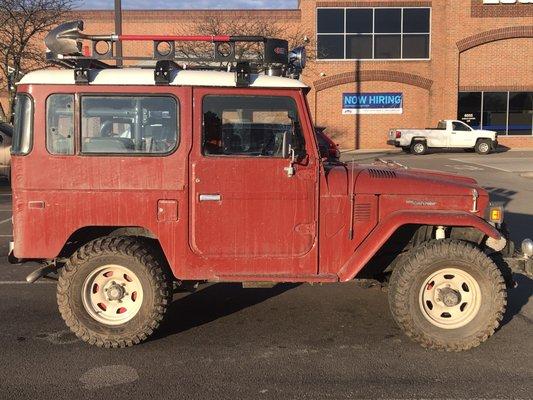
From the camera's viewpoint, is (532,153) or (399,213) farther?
(532,153)

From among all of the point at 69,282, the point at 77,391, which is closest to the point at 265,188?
the point at 69,282

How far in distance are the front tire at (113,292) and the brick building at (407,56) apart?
27.8 metres

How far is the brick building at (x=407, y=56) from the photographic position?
31.3 meters

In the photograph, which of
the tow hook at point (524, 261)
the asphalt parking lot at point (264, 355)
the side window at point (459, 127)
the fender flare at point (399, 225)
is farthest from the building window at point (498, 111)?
the fender flare at point (399, 225)

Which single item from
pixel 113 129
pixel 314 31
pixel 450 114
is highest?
pixel 314 31

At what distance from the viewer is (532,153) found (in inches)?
1157

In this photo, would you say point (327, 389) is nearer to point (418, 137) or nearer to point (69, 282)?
point (69, 282)

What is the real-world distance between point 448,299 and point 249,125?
210cm

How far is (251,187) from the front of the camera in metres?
4.55

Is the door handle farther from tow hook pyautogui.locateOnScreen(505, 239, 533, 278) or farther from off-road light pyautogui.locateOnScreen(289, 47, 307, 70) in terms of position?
tow hook pyautogui.locateOnScreen(505, 239, 533, 278)

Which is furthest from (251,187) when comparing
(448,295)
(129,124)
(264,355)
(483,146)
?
(483,146)

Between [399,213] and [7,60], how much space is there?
16.5 meters

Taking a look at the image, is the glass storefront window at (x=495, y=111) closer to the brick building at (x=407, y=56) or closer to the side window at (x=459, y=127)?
the brick building at (x=407, y=56)

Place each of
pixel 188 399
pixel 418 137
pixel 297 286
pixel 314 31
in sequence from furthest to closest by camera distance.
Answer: pixel 314 31 → pixel 418 137 → pixel 297 286 → pixel 188 399
